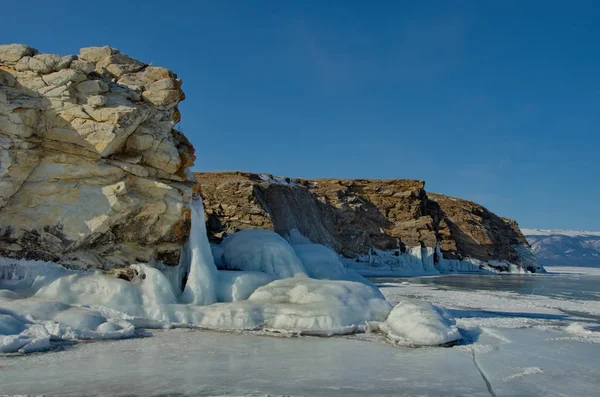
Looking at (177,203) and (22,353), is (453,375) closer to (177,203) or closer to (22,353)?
(22,353)

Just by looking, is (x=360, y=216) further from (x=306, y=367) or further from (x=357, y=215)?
(x=306, y=367)

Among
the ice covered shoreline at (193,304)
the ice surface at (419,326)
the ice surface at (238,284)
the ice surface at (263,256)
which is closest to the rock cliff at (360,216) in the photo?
the ice surface at (263,256)

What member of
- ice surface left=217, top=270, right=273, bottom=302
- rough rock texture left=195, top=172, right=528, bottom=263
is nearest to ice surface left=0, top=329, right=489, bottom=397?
ice surface left=217, top=270, right=273, bottom=302

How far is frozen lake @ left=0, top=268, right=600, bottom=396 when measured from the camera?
18.9 ft

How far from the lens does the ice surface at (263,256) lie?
42.3 feet

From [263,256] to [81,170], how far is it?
194 inches

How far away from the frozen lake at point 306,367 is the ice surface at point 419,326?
0.32m

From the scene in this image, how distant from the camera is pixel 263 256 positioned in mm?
13117

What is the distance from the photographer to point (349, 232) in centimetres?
4988

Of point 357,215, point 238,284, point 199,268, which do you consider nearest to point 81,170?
point 199,268

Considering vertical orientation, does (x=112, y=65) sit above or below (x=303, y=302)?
above

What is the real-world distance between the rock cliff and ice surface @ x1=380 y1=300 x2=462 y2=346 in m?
15.7

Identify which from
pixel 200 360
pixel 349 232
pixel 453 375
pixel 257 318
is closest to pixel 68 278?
pixel 257 318

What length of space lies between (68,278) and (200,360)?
488 cm
